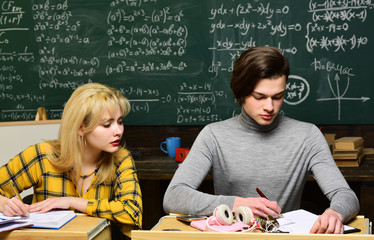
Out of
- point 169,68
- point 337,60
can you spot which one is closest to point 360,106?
point 337,60

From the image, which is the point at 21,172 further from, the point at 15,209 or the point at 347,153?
the point at 347,153

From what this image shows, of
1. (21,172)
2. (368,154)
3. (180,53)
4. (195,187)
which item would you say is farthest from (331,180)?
(180,53)

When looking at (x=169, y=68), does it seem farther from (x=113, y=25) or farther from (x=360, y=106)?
(x=360, y=106)

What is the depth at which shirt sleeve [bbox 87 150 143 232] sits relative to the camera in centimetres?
168

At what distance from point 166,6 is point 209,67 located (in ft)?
1.76

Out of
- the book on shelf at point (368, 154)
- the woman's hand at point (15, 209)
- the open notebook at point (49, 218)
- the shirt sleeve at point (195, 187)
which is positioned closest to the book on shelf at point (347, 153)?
the book on shelf at point (368, 154)

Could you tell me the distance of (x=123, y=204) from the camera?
1.72m

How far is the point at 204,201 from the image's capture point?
154 centimetres

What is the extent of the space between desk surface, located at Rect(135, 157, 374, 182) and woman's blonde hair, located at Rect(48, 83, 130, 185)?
2.67 ft

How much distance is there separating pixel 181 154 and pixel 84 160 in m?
1.05

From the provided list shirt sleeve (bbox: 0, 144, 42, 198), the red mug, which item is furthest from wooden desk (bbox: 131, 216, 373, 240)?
the red mug

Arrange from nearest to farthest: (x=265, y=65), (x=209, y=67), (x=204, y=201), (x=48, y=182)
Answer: (x=204, y=201), (x=265, y=65), (x=48, y=182), (x=209, y=67)

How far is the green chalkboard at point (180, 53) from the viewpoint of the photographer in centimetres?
302

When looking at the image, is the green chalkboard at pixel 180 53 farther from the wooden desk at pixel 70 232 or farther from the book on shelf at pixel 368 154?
the wooden desk at pixel 70 232
